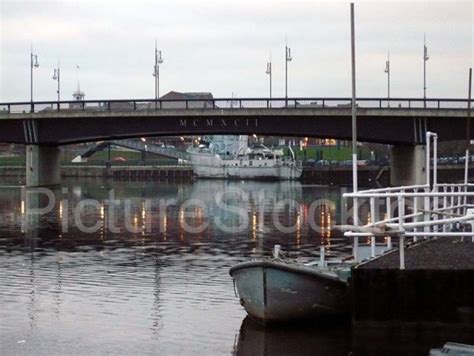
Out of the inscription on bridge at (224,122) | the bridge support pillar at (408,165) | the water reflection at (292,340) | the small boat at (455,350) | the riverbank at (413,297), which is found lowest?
the water reflection at (292,340)

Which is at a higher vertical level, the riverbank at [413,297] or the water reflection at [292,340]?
the riverbank at [413,297]

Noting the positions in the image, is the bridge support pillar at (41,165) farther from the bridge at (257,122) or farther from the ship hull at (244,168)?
the ship hull at (244,168)

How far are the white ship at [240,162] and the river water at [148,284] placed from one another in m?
73.2

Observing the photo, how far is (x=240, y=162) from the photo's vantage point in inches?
5290

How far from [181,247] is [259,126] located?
46.5 meters

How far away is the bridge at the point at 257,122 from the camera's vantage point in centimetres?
7931

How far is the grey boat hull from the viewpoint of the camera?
771 inches

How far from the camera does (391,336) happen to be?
18.7m

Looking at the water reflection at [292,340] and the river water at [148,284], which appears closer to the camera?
the water reflection at [292,340]

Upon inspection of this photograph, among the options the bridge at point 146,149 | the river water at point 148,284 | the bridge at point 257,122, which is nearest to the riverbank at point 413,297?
the river water at point 148,284

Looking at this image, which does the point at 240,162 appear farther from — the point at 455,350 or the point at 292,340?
the point at 455,350

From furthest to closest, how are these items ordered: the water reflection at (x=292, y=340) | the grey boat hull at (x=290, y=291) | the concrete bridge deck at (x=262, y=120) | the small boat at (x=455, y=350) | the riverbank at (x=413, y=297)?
the concrete bridge deck at (x=262, y=120)
the grey boat hull at (x=290, y=291)
the riverbank at (x=413, y=297)
the water reflection at (x=292, y=340)
the small boat at (x=455, y=350)

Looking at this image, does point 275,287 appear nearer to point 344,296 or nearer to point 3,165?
point 344,296

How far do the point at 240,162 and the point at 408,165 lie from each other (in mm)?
52742
